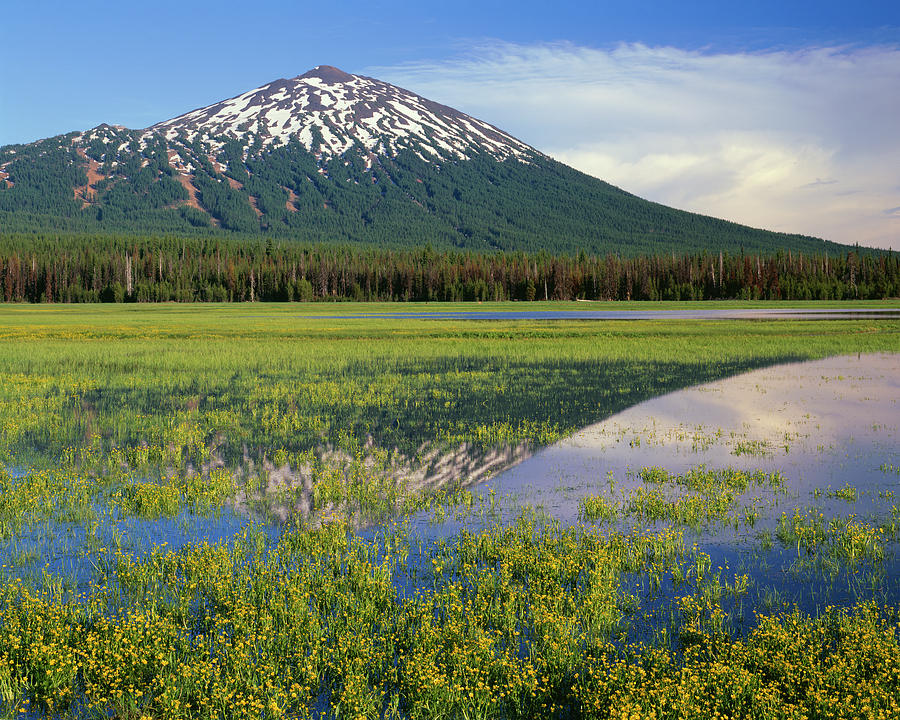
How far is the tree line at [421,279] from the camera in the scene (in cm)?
16725

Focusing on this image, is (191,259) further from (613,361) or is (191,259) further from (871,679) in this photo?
(871,679)

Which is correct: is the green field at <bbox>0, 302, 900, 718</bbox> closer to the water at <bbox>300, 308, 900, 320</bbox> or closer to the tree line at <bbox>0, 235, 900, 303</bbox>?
the water at <bbox>300, 308, 900, 320</bbox>

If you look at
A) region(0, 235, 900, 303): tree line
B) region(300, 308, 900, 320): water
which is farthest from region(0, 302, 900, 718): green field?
region(0, 235, 900, 303): tree line

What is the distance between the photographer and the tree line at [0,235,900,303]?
167250 mm

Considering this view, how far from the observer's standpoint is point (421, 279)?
603 feet

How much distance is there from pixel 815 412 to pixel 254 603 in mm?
20773

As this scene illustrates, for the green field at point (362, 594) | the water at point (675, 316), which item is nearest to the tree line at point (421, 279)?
the water at point (675, 316)

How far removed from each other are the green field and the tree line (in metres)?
154

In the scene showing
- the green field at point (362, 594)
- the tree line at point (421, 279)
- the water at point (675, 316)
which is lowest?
the green field at point (362, 594)

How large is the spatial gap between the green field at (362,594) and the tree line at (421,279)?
154 meters

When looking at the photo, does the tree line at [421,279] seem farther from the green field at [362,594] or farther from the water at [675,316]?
the green field at [362,594]

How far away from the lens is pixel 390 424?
75.8 feet

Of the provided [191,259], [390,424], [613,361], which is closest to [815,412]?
[390,424]

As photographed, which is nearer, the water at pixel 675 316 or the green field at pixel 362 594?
the green field at pixel 362 594
